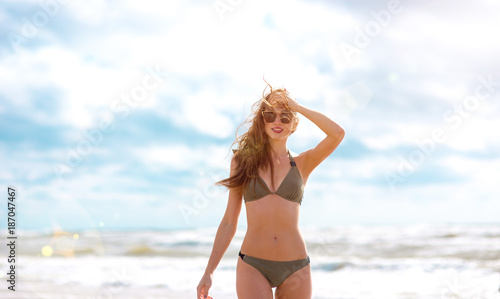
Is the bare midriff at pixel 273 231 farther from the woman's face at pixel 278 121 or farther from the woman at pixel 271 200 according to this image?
the woman's face at pixel 278 121

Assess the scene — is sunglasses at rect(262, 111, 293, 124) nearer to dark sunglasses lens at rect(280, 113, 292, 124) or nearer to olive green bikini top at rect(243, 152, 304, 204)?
dark sunglasses lens at rect(280, 113, 292, 124)

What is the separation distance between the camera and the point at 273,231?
3342 millimetres

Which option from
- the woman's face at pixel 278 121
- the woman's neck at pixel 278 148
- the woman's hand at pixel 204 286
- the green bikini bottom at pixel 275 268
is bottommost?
the woman's hand at pixel 204 286

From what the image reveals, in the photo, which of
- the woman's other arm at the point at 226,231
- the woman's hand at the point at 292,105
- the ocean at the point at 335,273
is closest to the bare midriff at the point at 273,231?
the woman's other arm at the point at 226,231

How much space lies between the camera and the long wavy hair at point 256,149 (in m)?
3.44

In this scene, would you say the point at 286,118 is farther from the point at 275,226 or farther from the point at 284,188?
the point at 275,226

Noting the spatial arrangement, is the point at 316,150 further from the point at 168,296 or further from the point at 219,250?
the point at 168,296

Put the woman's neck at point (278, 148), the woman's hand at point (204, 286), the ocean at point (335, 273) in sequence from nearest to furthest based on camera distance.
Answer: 1. the woman's hand at point (204, 286)
2. the woman's neck at point (278, 148)
3. the ocean at point (335, 273)

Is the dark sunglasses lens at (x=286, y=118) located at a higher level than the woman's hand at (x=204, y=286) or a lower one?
higher

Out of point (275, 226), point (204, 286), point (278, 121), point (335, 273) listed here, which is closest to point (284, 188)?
point (275, 226)

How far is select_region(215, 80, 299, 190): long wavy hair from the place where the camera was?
3438mm

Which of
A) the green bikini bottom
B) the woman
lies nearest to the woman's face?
the woman

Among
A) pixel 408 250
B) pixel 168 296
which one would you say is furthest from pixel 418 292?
pixel 408 250

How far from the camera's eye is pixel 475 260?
15.0m
